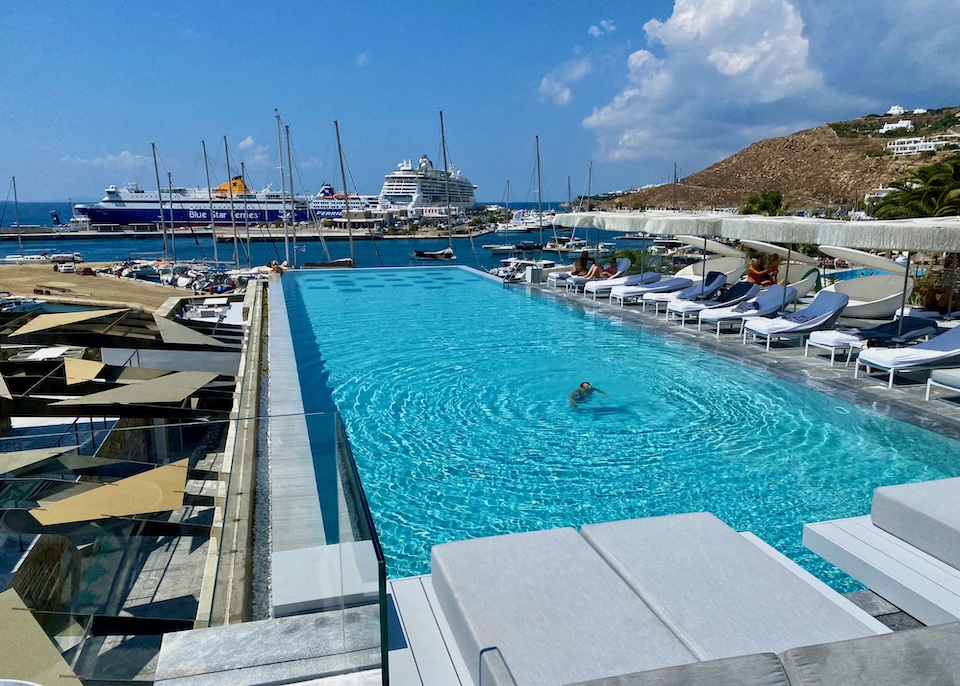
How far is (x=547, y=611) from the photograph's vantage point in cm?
209

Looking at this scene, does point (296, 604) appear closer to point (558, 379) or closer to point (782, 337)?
point (558, 379)

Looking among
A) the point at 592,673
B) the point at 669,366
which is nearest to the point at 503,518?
the point at 592,673

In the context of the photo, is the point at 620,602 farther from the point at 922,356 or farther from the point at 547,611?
the point at 922,356

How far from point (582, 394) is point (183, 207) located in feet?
281

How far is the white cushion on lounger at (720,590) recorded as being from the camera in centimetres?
200

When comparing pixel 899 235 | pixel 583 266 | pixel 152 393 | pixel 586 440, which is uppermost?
pixel 899 235

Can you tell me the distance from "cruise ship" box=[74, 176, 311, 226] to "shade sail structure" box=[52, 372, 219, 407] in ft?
255

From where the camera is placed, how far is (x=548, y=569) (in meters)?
2.35

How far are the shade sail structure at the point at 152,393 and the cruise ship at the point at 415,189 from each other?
94.8 metres

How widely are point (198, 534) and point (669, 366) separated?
5913 millimetres

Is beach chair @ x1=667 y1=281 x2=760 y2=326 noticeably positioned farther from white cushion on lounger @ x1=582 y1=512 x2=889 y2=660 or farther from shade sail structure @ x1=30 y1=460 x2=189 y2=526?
shade sail structure @ x1=30 y1=460 x2=189 y2=526

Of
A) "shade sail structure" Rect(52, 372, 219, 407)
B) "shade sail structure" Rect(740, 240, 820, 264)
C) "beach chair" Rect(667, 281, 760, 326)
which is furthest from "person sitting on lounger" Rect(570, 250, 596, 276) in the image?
"shade sail structure" Rect(52, 372, 219, 407)

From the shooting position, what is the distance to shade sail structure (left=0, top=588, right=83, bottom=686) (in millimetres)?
2250

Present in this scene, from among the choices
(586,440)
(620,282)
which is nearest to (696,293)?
(620,282)
